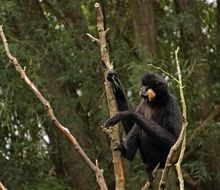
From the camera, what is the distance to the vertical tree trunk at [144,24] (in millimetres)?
9430

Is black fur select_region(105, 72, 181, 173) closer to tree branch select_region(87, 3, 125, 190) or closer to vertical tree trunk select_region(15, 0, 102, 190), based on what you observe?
tree branch select_region(87, 3, 125, 190)

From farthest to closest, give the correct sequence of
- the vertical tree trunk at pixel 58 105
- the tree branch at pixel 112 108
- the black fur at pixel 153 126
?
the vertical tree trunk at pixel 58 105
the black fur at pixel 153 126
the tree branch at pixel 112 108

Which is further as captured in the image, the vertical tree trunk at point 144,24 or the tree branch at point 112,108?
the vertical tree trunk at point 144,24

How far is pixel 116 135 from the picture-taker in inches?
160

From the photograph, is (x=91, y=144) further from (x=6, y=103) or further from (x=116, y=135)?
(x=116, y=135)

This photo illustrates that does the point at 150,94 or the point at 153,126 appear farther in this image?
the point at 150,94

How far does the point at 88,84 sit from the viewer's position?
9.41 meters

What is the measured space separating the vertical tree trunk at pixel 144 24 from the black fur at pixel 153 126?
Result: 11.4 feet

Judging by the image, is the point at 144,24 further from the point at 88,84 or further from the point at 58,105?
the point at 58,105

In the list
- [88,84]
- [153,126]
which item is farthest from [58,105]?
[153,126]

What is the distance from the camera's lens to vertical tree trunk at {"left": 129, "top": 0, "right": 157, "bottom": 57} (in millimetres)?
9430

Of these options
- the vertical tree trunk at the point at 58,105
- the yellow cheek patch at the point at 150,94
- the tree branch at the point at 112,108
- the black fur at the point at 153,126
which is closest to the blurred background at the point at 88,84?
the vertical tree trunk at the point at 58,105

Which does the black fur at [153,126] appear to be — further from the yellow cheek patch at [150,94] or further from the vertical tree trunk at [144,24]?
the vertical tree trunk at [144,24]

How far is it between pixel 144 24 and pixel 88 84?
43.0 inches
